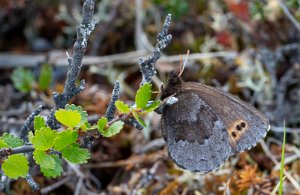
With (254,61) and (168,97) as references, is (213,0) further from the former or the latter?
(168,97)

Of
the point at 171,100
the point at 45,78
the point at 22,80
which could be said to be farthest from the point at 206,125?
the point at 22,80

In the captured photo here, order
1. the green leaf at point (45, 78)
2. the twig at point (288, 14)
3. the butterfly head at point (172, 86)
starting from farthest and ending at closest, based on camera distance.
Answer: the green leaf at point (45, 78) < the twig at point (288, 14) < the butterfly head at point (172, 86)

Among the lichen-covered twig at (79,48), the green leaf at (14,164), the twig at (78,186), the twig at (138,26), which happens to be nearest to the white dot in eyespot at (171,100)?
the lichen-covered twig at (79,48)

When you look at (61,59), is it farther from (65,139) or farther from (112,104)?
(65,139)

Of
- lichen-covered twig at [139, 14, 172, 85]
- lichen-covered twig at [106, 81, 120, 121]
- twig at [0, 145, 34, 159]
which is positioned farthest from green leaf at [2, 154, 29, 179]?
lichen-covered twig at [139, 14, 172, 85]

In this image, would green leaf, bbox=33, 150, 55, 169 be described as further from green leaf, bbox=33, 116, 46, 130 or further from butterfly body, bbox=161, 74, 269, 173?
butterfly body, bbox=161, 74, 269, 173

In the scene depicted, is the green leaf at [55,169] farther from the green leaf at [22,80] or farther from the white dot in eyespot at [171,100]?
the green leaf at [22,80]

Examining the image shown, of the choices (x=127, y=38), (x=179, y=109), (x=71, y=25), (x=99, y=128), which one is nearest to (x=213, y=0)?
(x=127, y=38)
